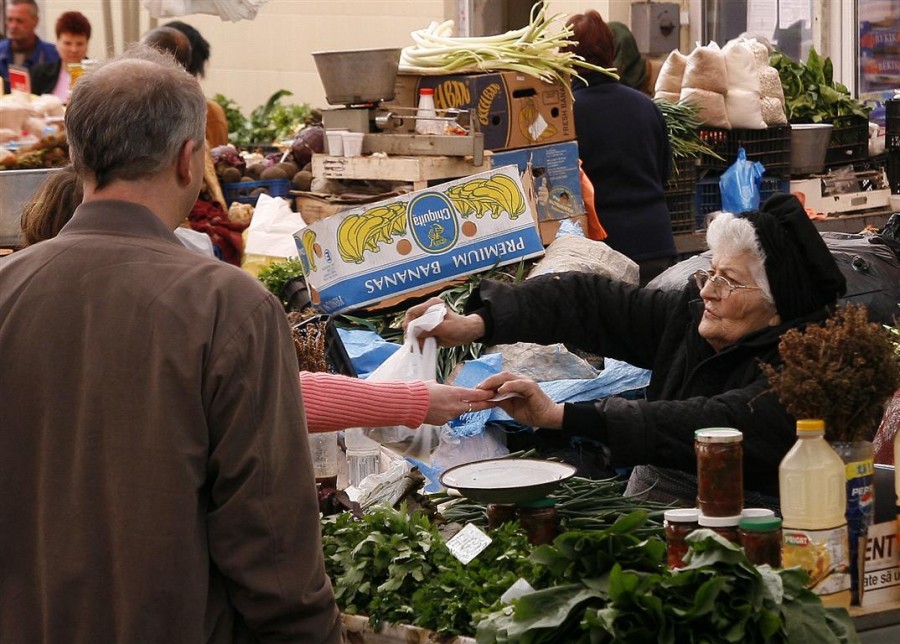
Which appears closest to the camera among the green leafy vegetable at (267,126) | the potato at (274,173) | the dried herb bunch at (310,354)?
the dried herb bunch at (310,354)

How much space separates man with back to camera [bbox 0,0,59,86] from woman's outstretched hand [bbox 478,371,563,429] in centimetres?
648

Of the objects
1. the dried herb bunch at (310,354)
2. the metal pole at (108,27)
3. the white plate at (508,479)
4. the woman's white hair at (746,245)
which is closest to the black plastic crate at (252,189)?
the dried herb bunch at (310,354)

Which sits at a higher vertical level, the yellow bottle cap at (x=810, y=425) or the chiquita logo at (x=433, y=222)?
the chiquita logo at (x=433, y=222)

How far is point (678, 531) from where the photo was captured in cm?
247

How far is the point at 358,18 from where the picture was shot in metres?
12.3

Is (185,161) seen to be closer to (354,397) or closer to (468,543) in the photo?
(468,543)

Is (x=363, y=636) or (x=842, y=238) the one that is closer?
(x=363, y=636)

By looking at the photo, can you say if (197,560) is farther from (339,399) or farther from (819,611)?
(339,399)

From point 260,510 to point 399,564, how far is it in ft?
2.34

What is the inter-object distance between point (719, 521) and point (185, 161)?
3.82 feet

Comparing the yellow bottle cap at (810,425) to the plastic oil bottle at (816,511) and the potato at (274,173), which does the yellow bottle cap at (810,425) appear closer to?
the plastic oil bottle at (816,511)

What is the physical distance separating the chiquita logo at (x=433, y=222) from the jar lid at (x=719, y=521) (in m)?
2.65

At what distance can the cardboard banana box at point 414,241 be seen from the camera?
4.89 m

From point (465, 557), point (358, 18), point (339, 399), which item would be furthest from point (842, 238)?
point (358, 18)
